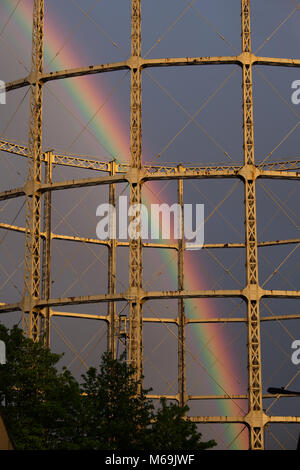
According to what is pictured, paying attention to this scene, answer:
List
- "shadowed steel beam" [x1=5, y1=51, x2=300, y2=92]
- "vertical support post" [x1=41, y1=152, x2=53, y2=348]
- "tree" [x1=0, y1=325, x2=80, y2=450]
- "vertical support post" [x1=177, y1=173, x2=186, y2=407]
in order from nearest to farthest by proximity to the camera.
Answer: "tree" [x1=0, y1=325, x2=80, y2=450], "shadowed steel beam" [x1=5, y1=51, x2=300, y2=92], "vertical support post" [x1=41, y1=152, x2=53, y2=348], "vertical support post" [x1=177, y1=173, x2=186, y2=407]

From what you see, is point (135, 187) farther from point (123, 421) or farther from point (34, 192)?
point (123, 421)

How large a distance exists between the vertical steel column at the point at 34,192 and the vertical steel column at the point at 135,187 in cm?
388

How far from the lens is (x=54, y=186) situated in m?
38.6

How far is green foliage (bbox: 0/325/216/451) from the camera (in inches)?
1168

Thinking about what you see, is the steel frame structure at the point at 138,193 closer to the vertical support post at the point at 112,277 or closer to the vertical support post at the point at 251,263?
the vertical support post at the point at 251,263

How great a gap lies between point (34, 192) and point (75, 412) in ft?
35.8

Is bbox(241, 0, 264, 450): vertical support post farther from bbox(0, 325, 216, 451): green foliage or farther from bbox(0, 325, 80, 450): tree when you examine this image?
bbox(0, 325, 80, 450): tree

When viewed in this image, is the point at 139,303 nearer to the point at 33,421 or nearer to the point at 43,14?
the point at 33,421

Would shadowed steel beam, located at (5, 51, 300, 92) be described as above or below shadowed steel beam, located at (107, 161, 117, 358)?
above

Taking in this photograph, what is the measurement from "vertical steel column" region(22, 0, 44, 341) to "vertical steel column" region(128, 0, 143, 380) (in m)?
3.88

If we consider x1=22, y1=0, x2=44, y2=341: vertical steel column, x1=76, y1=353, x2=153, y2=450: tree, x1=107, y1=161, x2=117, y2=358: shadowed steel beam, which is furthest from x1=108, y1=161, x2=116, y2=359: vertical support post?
x1=76, y1=353, x2=153, y2=450: tree

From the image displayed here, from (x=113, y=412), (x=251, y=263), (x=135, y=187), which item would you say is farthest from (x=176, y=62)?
(x=113, y=412)

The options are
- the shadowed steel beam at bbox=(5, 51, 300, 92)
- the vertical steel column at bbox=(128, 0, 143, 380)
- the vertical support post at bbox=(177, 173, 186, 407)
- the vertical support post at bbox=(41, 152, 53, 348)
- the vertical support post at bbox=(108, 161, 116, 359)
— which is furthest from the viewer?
the vertical support post at bbox=(177, 173, 186, 407)

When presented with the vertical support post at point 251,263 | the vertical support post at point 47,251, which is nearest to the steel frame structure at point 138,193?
the vertical support post at point 251,263
